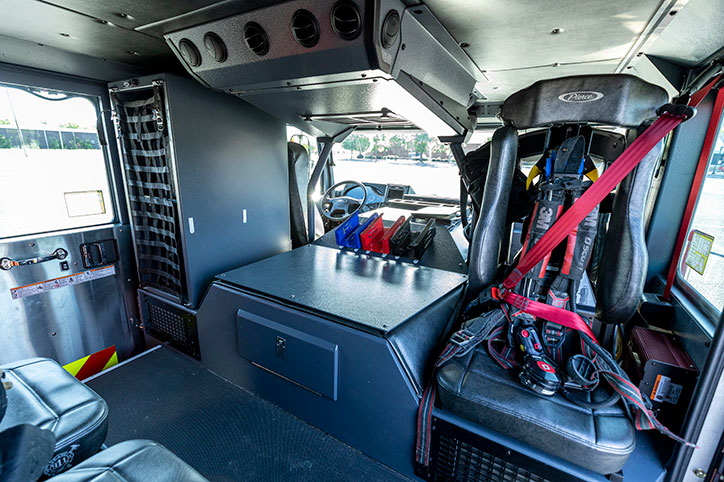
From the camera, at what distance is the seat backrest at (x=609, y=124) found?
1.33 metres

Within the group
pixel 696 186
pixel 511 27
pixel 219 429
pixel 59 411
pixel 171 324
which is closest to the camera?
pixel 59 411

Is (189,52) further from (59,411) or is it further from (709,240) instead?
(709,240)

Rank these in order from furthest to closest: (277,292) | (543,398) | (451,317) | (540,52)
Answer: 1. (451,317)
2. (277,292)
3. (540,52)
4. (543,398)

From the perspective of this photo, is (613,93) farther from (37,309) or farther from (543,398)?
(37,309)

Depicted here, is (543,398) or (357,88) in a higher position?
(357,88)

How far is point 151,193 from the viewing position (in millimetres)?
2264

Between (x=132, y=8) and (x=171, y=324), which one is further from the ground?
(x=132, y=8)

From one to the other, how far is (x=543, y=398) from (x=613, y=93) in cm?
123

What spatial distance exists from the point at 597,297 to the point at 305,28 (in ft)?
5.75

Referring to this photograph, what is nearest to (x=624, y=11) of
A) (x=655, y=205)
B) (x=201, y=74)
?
(x=655, y=205)

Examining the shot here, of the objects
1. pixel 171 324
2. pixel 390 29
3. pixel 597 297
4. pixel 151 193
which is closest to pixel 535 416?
pixel 597 297

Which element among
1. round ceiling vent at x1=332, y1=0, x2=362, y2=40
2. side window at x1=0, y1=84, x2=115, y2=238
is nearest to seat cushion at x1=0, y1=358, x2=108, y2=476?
side window at x1=0, y1=84, x2=115, y2=238

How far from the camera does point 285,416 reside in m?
1.92

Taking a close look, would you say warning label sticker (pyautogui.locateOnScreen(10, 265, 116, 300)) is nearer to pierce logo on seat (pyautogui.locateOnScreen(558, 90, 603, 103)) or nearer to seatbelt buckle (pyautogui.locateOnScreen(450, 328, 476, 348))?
seatbelt buckle (pyautogui.locateOnScreen(450, 328, 476, 348))
